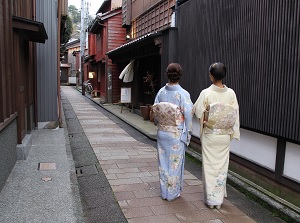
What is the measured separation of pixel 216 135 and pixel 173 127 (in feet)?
2.29

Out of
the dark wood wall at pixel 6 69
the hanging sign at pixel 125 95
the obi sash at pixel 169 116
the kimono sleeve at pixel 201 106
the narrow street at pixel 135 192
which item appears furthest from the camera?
the hanging sign at pixel 125 95

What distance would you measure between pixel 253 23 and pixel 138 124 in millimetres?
8297

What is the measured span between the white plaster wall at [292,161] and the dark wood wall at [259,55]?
0.20 meters

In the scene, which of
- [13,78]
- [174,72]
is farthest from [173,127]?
[13,78]

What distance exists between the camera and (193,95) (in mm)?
8109

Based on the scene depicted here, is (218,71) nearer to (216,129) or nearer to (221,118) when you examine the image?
(221,118)

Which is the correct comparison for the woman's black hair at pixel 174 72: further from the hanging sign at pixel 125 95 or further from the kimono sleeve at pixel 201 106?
the hanging sign at pixel 125 95

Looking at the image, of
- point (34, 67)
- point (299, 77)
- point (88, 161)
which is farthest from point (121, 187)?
point (34, 67)

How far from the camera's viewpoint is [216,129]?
4.71 meters

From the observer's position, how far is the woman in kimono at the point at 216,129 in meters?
4.67

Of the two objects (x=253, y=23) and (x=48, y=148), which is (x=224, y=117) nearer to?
(x=253, y=23)

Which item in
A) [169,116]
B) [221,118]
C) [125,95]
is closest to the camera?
[221,118]

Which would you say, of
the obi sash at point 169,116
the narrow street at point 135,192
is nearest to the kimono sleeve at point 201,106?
the obi sash at point 169,116

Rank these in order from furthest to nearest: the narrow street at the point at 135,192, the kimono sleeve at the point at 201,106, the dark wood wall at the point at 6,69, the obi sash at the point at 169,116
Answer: the dark wood wall at the point at 6,69, the obi sash at the point at 169,116, the kimono sleeve at the point at 201,106, the narrow street at the point at 135,192
